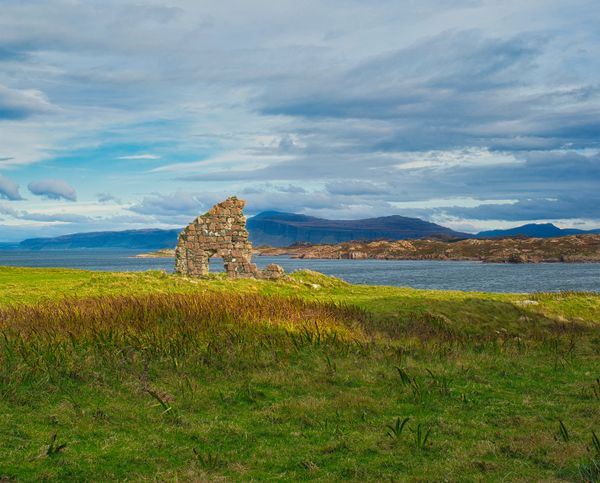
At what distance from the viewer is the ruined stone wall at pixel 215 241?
111ft

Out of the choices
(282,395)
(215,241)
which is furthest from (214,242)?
(282,395)

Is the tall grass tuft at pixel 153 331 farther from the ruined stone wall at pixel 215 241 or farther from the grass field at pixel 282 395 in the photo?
the ruined stone wall at pixel 215 241

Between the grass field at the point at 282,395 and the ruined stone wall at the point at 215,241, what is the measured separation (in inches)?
501

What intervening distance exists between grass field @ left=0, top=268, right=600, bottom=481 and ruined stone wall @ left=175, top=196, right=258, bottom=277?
41.8 ft

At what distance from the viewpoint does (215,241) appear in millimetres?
34000

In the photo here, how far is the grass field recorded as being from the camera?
816 cm

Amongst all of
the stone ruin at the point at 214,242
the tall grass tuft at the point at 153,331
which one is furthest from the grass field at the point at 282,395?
the stone ruin at the point at 214,242

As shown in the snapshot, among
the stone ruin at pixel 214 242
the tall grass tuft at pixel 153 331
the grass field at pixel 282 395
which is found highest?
the stone ruin at pixel 214 242

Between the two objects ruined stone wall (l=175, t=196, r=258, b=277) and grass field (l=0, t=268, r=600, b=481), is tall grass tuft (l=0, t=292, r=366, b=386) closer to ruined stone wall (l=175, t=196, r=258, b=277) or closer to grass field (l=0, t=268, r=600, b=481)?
grass field (l=0, t=268, r=600, b=481)

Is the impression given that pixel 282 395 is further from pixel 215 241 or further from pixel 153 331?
pixel 215 241

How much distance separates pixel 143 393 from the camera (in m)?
Result: 11.5

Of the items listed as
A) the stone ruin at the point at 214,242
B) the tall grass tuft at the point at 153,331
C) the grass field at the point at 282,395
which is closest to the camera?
the grass field at the point at 282,395

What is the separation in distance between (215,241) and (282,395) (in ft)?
75.1

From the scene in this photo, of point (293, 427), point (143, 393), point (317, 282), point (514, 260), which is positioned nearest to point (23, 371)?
point (143, 393)
